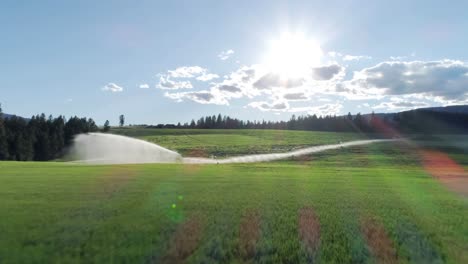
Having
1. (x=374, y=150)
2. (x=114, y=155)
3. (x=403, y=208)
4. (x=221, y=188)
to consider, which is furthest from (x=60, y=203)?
(x=374, y=150)

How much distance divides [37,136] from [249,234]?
104m

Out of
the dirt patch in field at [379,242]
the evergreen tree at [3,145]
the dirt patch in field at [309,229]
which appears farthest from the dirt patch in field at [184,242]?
the evergreen tree at [3,145]

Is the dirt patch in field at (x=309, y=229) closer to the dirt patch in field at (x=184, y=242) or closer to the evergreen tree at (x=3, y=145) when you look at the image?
the dirt patch in field at (x=184, y=242)

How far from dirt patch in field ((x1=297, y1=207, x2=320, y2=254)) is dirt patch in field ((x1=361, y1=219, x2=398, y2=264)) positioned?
146 cm

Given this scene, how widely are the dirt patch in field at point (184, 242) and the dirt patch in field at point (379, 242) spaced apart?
4786 millimetres

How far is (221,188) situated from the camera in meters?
24.8

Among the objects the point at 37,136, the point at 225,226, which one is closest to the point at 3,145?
the point at 37,136

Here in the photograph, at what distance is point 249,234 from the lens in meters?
12.6

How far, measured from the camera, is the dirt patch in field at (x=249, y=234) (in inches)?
431

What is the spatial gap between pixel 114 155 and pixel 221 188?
6183 centimetres

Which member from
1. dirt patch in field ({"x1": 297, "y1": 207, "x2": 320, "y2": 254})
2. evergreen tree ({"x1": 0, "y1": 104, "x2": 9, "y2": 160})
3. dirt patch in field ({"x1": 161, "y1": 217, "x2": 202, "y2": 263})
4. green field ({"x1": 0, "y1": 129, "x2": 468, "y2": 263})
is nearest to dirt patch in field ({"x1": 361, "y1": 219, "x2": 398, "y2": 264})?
green field ({"x1": 0, "y1": 129, "x2": 468, "y2": 263})

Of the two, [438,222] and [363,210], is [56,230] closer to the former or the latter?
[363,210]

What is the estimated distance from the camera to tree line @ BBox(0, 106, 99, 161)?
95.7 meters

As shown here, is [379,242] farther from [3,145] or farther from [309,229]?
[3,145]
